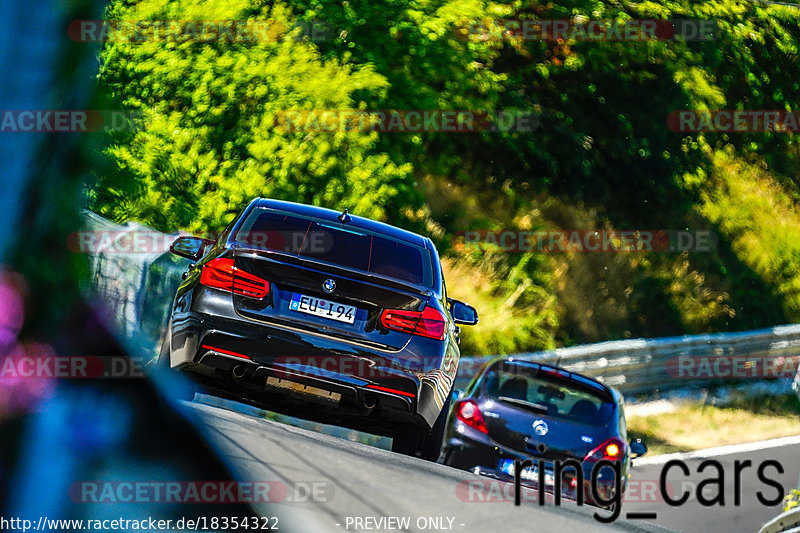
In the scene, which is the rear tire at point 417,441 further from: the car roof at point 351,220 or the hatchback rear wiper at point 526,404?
the hatchback rear wiper at point 526,404

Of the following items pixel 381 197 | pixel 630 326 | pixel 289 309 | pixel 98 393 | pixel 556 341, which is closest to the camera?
pixel 98 393

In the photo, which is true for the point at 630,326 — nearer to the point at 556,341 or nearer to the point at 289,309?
the point at 556,341

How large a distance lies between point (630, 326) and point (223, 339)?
15.0 m

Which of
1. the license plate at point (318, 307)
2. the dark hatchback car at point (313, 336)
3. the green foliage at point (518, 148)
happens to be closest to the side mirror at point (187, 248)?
the green foliage at point (518, 148)

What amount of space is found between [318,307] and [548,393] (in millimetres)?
3445

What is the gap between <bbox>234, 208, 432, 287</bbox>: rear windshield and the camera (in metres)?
7.09

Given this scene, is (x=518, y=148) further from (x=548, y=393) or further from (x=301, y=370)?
(x=301, y=370)

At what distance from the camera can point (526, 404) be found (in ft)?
30.0

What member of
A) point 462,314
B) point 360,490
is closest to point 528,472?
point 462,314

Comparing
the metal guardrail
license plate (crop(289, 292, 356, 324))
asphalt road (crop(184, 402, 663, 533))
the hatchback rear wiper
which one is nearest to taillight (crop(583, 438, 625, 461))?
the hatchback rear wiper

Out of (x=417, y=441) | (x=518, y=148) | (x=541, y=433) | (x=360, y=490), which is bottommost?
(x=518, y=148)

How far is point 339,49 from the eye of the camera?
51.2 ft

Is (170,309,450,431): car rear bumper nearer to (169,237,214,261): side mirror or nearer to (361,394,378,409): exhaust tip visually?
(361,394,378,409): exhaust tip

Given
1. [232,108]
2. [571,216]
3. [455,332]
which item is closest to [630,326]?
[571,216]
